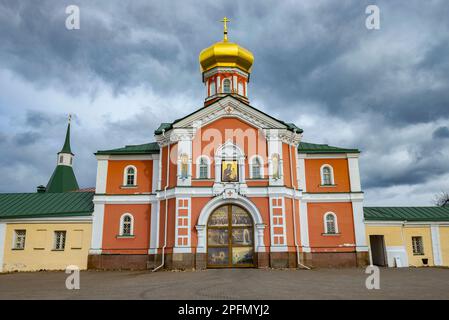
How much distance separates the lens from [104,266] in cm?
2162

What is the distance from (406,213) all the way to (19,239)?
79.5ft

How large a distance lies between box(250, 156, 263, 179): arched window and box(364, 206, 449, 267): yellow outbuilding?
24.5ft

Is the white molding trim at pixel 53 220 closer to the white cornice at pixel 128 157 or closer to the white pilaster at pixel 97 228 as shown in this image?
the white pilaster at pixel 97 228

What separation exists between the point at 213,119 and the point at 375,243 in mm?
13654

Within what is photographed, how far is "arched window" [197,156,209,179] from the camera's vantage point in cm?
2100

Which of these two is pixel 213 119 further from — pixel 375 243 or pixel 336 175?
pixel 375 243

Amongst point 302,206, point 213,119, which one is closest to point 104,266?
point 213,119

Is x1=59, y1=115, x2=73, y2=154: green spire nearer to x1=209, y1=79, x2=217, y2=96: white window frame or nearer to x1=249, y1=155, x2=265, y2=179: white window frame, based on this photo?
x1=209, y1=79, x2=217, y2=96: white window frame

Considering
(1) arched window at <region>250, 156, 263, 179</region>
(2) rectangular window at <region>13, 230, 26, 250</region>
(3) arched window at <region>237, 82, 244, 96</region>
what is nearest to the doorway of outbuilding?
(1) arched window at <region>250, 156, 263, 179</region>

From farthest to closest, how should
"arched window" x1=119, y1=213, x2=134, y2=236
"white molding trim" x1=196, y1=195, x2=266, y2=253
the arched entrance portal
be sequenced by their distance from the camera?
"arched window" x1=119, y1=213, x2=134, y2=236
the arched entrance portal
"white molding trim" x1=196, y1=195, x2=266, y2=253

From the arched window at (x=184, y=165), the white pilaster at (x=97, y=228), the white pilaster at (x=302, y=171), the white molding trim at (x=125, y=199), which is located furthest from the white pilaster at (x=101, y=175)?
the white pilaster at (x=302, y=171)

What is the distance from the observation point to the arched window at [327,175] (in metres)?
23.3
